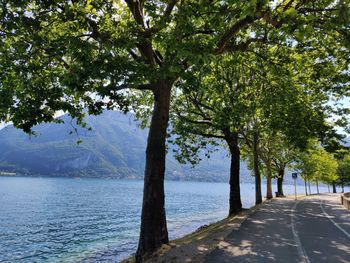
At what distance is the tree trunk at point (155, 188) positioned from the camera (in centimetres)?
1395

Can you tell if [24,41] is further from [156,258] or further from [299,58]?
[299,58]

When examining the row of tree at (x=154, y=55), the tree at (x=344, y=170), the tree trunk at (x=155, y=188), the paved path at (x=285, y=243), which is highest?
the tree at (x=344, y=170)

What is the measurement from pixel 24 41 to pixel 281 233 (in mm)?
14220

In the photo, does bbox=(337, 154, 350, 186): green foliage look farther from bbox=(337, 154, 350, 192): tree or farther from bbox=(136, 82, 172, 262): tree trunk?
bbox=(136, 82, 172, 262): tree trunk

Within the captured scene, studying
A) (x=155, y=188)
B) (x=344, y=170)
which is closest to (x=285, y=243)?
(x=155, y=188)

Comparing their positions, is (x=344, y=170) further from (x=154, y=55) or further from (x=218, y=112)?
(x=154, y=55)

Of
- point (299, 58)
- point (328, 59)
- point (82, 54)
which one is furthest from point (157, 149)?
point (328, 59)

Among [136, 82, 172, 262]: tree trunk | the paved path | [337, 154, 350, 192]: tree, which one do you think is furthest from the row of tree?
[337, 154, 350, 192]: tree

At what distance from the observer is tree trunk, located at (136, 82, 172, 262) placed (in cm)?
1395

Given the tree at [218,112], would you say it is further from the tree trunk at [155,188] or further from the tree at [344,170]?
the tree at [344,170]

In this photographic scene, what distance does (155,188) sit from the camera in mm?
14289

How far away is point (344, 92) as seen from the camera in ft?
80.7

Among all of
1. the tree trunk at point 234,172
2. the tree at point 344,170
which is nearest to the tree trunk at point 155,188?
the tree trunk at point 234,172

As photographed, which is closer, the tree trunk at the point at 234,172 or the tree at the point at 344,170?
the tree trunk at the point at 234,172
